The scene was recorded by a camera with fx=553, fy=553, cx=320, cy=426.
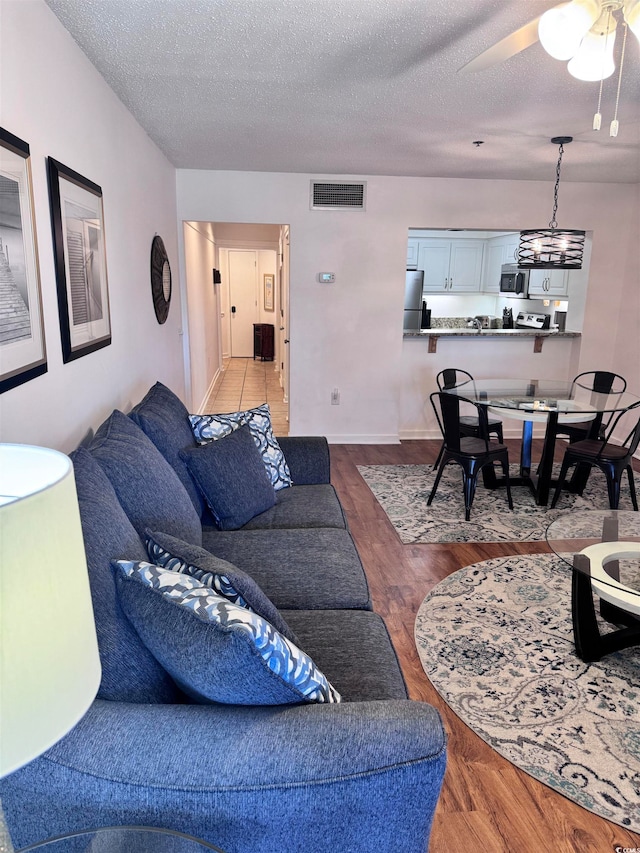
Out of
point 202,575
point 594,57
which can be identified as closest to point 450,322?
point 594,57

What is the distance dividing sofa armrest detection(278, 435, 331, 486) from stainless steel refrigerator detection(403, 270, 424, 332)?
4.07m

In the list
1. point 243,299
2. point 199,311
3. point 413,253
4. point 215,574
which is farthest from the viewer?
point 243,299

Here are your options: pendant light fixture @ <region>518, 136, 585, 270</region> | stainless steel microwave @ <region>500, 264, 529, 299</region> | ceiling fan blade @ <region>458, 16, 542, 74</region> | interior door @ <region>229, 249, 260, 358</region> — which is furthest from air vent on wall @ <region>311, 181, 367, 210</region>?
interior door @ <region>229, 249, 260, 358</region>

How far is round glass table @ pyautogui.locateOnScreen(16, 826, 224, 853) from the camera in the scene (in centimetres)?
94

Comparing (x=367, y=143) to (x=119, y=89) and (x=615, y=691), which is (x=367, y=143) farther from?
(x=615, y=691)

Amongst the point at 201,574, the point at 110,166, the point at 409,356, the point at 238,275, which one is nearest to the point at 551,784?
the point at 201,574

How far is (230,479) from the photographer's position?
2.42 metres

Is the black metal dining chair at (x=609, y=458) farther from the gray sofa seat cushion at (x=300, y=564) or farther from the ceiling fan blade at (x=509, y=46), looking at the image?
the ceiling fan blade at (x=509, y=46)

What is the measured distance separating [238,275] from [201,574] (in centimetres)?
1068

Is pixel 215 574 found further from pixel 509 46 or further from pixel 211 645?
pixel 509 46

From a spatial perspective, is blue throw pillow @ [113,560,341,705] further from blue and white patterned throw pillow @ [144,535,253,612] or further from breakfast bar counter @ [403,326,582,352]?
breakfast bar counter @ [403,326,582,352]

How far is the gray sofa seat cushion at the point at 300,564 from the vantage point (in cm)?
190

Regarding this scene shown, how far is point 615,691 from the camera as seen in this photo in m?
2.16

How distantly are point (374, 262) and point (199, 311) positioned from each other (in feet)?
7.47
